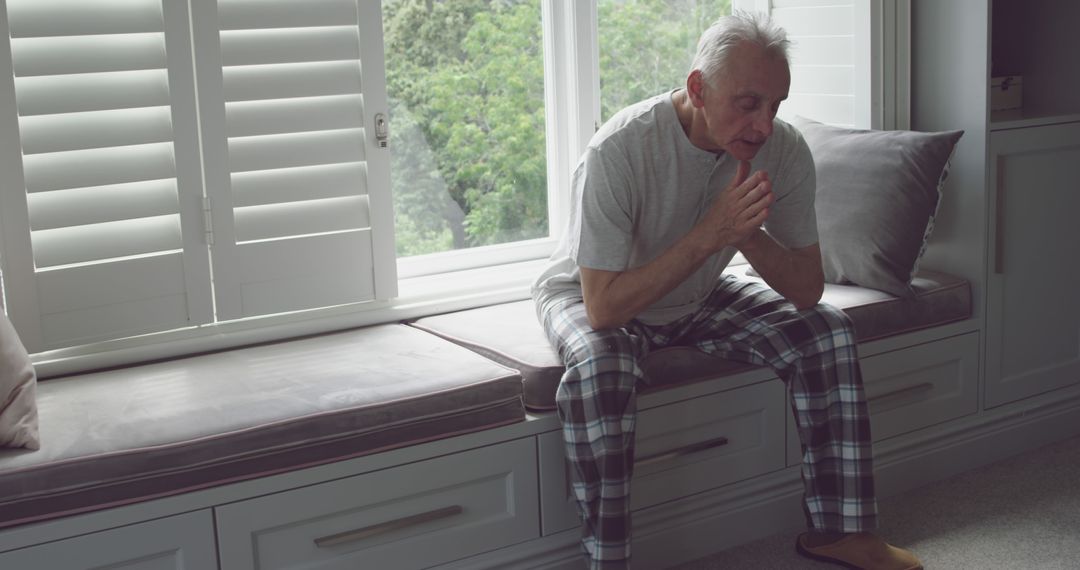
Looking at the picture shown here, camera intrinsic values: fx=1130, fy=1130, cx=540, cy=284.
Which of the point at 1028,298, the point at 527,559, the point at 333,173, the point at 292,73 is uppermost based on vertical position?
the point at 292,73

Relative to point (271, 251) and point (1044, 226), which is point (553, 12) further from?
point (1044, 226)

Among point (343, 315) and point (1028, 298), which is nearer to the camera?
point (343, 315)

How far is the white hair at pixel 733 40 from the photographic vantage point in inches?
83.4

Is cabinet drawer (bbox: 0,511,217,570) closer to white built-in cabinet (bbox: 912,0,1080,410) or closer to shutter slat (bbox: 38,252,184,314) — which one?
shutter slat (bbox: 38,252,184,314)

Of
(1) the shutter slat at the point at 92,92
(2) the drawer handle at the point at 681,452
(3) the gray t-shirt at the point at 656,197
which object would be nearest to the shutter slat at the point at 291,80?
(1) the shutter slat at the point at 92,92

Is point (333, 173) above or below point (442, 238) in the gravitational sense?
above

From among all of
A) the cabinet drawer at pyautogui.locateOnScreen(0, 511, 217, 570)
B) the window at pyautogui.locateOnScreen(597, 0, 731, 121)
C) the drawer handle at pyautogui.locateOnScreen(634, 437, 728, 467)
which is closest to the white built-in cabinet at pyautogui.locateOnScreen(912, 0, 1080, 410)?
the window at pyautogui.locateOnScreen(597, 0, 731, 121)

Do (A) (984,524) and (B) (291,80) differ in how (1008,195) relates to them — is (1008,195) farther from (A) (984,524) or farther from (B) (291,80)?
(B) (291,80)

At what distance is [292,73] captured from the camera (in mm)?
2426

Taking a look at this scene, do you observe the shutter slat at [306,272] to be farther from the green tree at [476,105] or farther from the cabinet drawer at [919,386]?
the cabinet drawer at [919,386]

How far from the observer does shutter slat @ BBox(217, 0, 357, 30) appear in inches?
92.4

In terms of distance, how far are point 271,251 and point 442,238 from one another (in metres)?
0.57

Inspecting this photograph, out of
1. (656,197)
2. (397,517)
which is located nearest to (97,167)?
(397,517)

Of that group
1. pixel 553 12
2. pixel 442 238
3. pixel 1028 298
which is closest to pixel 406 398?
pixel 442 238
